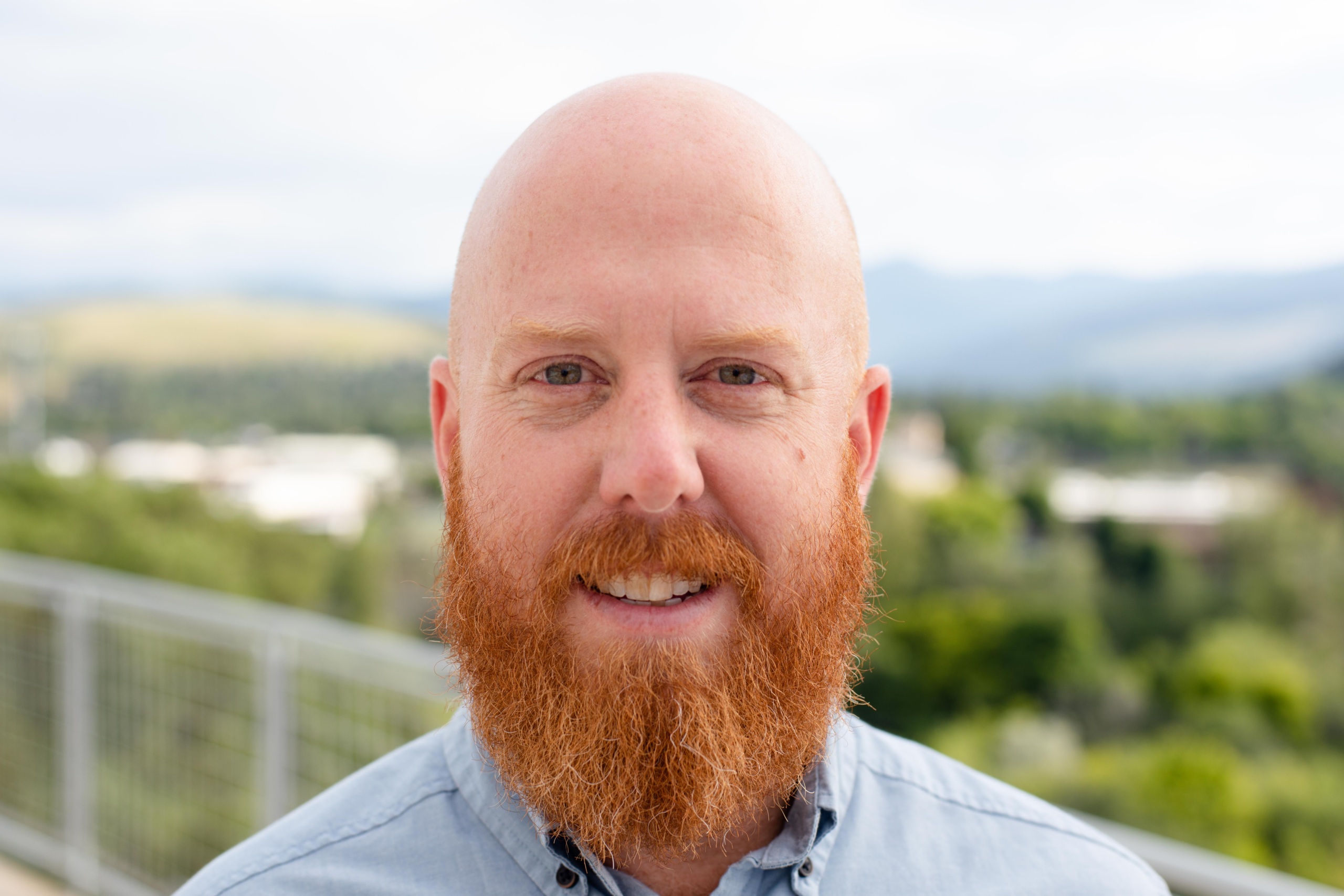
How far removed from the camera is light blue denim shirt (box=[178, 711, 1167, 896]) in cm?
113

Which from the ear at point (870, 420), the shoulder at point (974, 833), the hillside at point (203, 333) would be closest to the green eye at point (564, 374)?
the ear at point (870, 420)

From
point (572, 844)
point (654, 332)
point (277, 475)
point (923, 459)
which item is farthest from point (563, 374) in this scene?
point (923, 459)

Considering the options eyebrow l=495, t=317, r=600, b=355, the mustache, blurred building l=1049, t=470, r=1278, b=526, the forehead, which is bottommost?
blurred building l=1049, t=470, r=1278, b=526

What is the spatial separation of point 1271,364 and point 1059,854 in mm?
43416

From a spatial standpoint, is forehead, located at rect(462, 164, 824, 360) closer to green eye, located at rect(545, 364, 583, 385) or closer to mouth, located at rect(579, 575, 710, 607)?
green eye, located at rect(545, 364, 583, 385)

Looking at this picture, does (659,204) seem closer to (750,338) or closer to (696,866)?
(750,338)

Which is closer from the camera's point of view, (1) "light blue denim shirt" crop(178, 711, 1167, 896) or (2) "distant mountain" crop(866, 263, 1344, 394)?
(1) "light blue denim shirt" crop(178, 711, 1167, 896)

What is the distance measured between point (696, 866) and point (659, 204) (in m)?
0.71

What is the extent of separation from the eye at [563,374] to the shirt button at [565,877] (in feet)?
1.67

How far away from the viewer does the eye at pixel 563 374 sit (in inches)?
42.3

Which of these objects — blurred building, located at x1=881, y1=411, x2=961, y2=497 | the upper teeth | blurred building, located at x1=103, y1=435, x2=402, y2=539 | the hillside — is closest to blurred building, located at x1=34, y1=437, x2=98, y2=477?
blurred building, located at x1=103, y1=435, x2=402, y2=539

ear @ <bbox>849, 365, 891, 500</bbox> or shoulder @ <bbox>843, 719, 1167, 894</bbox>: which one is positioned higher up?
ear @ <bbox>849, 365, 891, 500</bbox>

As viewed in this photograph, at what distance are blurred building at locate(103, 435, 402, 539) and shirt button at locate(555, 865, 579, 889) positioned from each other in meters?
26.4

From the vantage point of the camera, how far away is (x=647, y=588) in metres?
1.06
